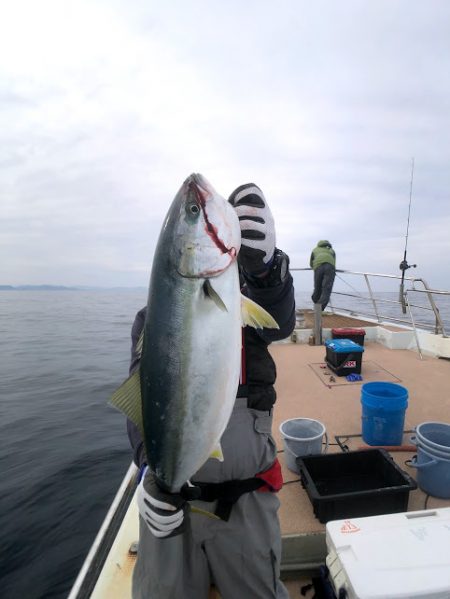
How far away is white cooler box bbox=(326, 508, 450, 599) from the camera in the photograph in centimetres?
183

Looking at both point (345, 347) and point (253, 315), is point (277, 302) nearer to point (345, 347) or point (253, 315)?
point (253, 315)

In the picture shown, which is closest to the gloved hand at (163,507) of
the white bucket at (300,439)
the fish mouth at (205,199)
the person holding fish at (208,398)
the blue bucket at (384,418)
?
the person holding fish at (208,398)

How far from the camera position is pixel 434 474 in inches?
125

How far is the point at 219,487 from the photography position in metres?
1.93

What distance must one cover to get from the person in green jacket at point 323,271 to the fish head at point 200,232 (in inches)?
291

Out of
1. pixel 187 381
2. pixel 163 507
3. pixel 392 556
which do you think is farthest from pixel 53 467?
pixel 187 381

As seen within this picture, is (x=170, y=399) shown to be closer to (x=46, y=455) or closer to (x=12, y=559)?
(x=12, y=559)

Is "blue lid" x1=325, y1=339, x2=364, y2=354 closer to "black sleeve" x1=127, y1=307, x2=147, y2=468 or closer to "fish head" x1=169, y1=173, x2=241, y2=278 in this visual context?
"black sleeve" x1=127, y1=307, x2=147, y2=468

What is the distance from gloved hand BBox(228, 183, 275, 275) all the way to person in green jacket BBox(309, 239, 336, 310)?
6.92m

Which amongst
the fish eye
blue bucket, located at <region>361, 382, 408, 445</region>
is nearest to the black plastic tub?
blue bucket, located at <region>361, 382, 408, 445</region>

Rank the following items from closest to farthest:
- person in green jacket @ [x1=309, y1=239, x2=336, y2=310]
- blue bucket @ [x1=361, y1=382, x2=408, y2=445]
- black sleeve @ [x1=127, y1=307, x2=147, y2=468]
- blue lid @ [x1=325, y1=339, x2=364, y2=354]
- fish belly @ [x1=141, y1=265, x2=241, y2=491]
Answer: fish belly @ [x1=141, y1=265, x2=241, y2=491]
black sleeve @ [x1=127, y1=307, x2=147, y2=468]
blue bucket @ [x1=361, y1=382, x2=408, y2=445]
blue lid @ [x1=325, y1=339, x2=364, y2=354]
person in green jacket @ [x1=309, y1=239, x2=336, y2=310]

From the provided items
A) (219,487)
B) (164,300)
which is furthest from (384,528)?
(164,300)

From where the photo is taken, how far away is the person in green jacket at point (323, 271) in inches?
345

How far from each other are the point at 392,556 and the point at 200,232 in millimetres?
2102
